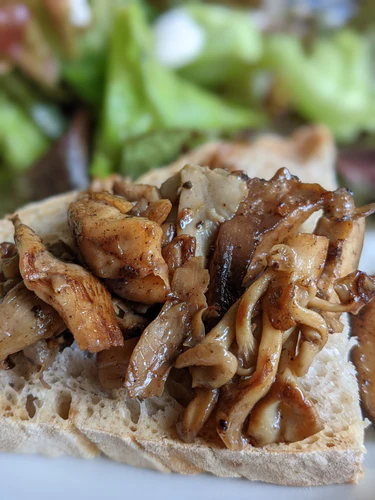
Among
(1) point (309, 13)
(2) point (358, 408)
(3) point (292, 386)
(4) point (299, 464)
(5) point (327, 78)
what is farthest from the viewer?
(1) point (309, 13)

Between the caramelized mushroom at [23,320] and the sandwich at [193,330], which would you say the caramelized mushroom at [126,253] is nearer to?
the sandwich at [193,330]

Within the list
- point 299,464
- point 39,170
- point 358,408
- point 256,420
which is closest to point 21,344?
point 256,420

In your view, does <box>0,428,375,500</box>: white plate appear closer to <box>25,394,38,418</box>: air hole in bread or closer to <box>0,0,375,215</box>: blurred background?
<box>25,394,38,418</box>: air hole in bread

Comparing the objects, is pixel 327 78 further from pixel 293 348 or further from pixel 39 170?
pixel 293 348

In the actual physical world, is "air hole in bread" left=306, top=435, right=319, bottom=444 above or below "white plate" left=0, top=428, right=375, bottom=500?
above

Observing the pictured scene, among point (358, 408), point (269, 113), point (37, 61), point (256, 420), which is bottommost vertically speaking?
point (256, 420)

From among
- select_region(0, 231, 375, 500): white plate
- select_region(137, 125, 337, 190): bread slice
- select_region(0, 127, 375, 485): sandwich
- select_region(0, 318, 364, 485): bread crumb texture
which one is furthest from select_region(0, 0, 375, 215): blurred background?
select_region(0, 231, 375, 500): white plate
